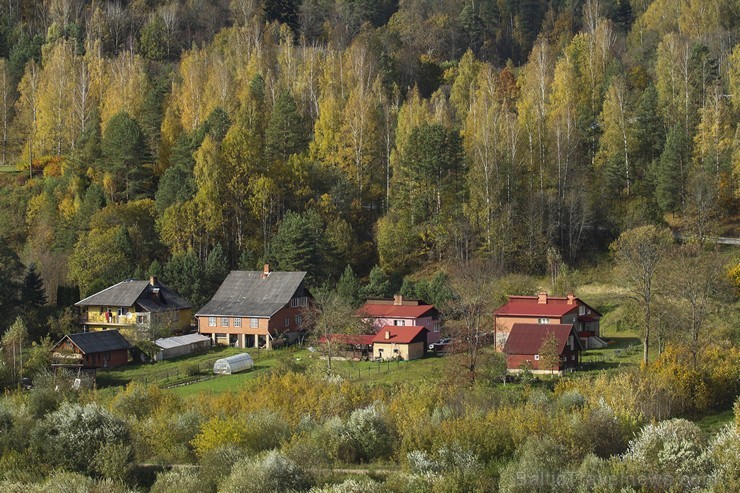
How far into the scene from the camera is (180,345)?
51125 millimetres

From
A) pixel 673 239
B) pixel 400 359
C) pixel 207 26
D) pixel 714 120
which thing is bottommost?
pixel 400 359

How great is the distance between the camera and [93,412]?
28641 mm

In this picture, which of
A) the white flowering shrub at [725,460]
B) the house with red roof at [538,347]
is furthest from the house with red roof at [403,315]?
the white flowering shrub at [725,460]

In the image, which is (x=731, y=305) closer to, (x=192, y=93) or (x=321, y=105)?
(x=321, y=105)

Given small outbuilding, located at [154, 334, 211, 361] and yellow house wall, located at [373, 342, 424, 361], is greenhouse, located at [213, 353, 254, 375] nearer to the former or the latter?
small outbuilding, located at [154, 334, 211, 361]

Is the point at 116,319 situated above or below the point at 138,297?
below

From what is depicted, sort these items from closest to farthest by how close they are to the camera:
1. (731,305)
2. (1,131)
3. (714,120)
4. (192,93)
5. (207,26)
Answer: (731,305), (714,120), (192,93), (1,131), (207,26)

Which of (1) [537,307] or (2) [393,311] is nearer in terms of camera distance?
(1) [537,307]

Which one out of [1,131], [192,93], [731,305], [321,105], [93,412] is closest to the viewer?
[93,412]

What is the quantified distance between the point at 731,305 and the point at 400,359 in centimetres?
1528

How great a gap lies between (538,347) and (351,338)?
9.50 metres

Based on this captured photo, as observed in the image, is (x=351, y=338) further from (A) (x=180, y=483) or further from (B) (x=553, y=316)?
(A) (x=180, y=483)

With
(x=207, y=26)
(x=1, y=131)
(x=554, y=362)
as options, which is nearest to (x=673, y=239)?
(x=554, y=362)

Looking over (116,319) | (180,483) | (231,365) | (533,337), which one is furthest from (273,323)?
(180,483)
